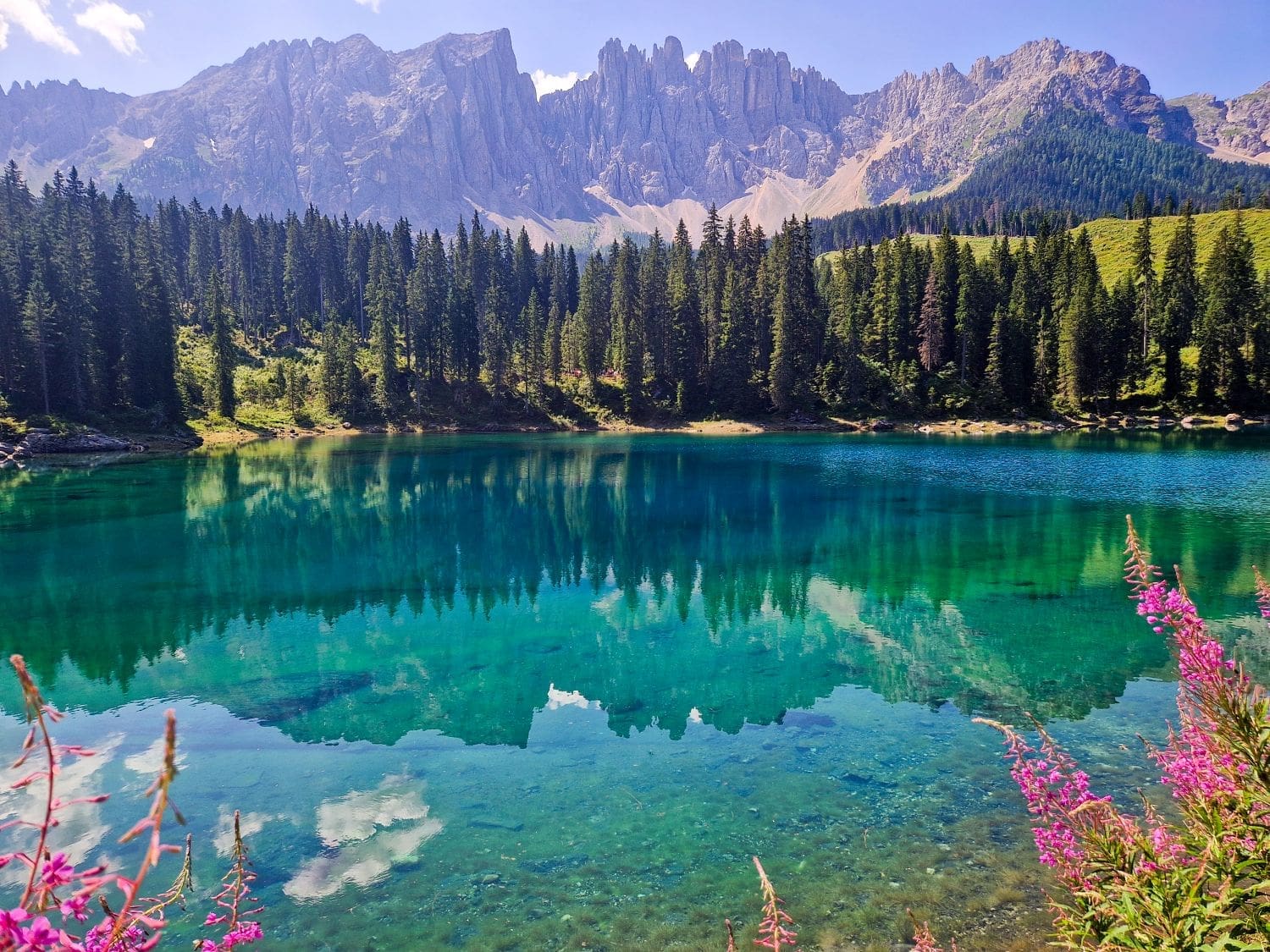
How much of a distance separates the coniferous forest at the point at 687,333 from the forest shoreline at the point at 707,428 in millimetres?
2958

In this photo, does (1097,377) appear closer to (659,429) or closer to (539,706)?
(659,429)

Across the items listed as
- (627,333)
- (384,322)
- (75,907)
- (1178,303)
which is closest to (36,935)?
(75,907)

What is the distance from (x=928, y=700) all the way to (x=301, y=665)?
1704 centimetres

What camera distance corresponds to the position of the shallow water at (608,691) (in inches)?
455

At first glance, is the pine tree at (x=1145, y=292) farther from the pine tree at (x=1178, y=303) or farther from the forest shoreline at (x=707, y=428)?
the forest shoreline at (x=707, y=428)

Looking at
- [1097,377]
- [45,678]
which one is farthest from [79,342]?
[1097,377]

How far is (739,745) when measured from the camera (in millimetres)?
16219

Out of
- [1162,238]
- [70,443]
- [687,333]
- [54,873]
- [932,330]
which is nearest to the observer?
[54,873]

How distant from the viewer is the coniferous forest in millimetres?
89812

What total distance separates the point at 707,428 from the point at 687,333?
56.4 feet

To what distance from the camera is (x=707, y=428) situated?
4053 inches

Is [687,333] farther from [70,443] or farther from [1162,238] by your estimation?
[1162,238]

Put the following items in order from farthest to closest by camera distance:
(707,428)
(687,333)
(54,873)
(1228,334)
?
(687,333) < (707,428) < (1228,334) < (54,873)

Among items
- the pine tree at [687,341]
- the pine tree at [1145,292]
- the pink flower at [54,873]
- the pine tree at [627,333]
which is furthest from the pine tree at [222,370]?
the pine tree at [1145,292]
